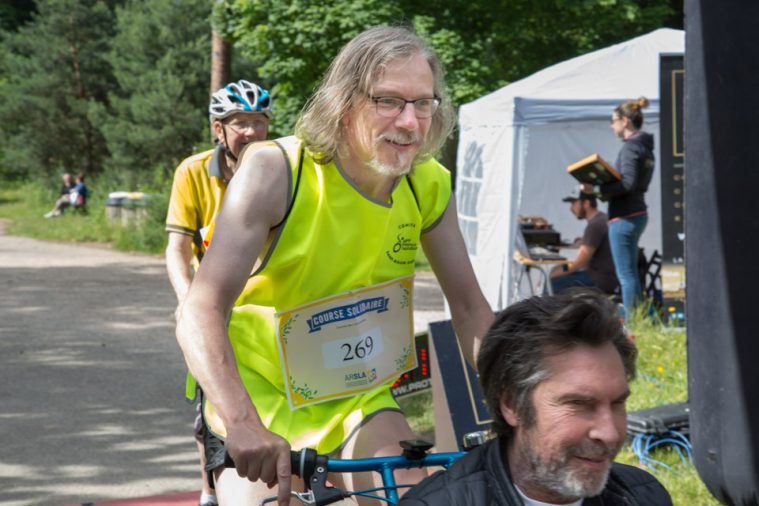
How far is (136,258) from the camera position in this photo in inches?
769

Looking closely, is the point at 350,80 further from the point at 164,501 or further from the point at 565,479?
the point at 164,501

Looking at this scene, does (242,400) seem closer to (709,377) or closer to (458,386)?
(709,377)

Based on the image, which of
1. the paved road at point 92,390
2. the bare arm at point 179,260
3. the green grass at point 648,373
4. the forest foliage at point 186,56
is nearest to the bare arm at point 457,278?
the green grass at point 648,373

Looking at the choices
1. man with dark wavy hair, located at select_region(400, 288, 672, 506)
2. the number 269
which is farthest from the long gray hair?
man with dark wavy hair, located at select_region(400, 288, 672, 506)

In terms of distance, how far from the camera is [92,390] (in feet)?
28.6

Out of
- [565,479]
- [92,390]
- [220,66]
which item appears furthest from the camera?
[220,66]

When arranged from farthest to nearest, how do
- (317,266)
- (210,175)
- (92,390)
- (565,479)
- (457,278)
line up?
(92,390) → (210,175) → (457,278) → (317,266) → (565,479)

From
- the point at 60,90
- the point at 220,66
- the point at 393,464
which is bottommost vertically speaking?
the point at 393,464

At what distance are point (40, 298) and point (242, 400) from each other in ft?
40.3

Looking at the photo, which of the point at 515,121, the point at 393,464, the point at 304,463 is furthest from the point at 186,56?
the point at 304,463

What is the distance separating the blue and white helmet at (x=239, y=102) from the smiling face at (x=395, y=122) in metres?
2.36

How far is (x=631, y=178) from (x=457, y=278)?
26.0ft

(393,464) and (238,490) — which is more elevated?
(393,464)

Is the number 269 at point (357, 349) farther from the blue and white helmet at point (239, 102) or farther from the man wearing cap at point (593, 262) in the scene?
the man wearing cap at point (593, 262)
